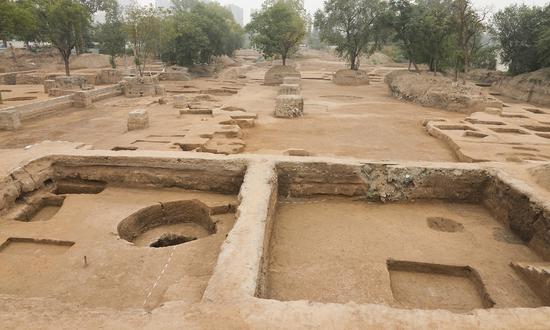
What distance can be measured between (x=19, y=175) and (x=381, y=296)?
5.77 metres

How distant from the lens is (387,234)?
5.02 m

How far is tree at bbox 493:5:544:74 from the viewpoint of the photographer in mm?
25031

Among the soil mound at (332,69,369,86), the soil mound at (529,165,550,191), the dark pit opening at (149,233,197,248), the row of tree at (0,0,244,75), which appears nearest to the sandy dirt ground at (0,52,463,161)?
the soil mound at (529,165,550,191)

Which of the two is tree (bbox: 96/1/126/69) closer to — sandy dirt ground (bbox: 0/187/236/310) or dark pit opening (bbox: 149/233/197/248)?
sandy dirt ground (bbox: 0/187/236/310)

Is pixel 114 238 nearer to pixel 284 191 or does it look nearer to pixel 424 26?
pixel 284 191

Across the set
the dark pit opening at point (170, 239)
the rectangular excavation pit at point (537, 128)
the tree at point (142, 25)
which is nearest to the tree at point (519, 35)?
the rectangular excavation pit at point (537, 128)

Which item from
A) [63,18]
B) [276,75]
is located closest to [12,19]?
[63,18]

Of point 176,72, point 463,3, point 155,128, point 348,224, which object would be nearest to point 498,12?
point 463,3

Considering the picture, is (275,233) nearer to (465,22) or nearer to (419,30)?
(465,22)

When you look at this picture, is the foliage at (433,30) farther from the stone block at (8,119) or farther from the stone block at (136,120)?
the stone block at (8,119)

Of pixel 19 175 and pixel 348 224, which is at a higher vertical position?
pixel 19 175

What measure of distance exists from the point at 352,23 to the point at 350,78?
17.2 feet

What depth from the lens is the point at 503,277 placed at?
416cm

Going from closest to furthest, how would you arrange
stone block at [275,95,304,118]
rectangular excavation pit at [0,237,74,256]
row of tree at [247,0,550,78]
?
1. rectangular excavation pit at [0,237,74,256]
2. stone block at [275,95,304,118]
3. row of tree at [247,0,550,78]
